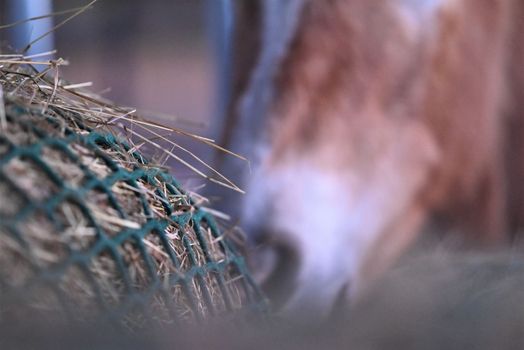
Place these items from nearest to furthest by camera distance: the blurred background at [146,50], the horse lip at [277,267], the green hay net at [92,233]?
the green hay net at [92,233] < the horse lip at [277,267] < the blurred background at [146,50]

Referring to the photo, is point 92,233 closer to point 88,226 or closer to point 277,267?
point 88,226

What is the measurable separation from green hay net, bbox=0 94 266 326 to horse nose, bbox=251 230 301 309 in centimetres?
38

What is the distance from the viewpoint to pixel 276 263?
1133 millimetres

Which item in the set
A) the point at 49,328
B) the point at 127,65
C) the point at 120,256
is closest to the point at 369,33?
the point at 120,256

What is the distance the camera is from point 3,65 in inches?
27.8

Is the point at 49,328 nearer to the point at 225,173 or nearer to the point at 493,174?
the point at 225,173

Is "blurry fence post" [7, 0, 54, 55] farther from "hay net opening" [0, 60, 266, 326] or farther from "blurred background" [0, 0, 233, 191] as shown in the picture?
"blurred background" [0, 0, 233, 191]

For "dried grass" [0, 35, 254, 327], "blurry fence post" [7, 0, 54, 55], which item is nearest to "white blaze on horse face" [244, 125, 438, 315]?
"dried grass" [0, 35, 254, 327]

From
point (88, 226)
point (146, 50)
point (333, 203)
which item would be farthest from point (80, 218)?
point (146, 50)

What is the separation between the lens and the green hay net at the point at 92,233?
0.47 meters

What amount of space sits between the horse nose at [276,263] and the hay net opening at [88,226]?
1.13 feet

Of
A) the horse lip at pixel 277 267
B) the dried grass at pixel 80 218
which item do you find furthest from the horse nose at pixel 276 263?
the dried grass at pixel 80 218

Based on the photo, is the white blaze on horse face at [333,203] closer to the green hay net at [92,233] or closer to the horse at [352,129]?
the horse at [352,129]

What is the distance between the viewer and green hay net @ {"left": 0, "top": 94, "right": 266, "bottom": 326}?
471mm
